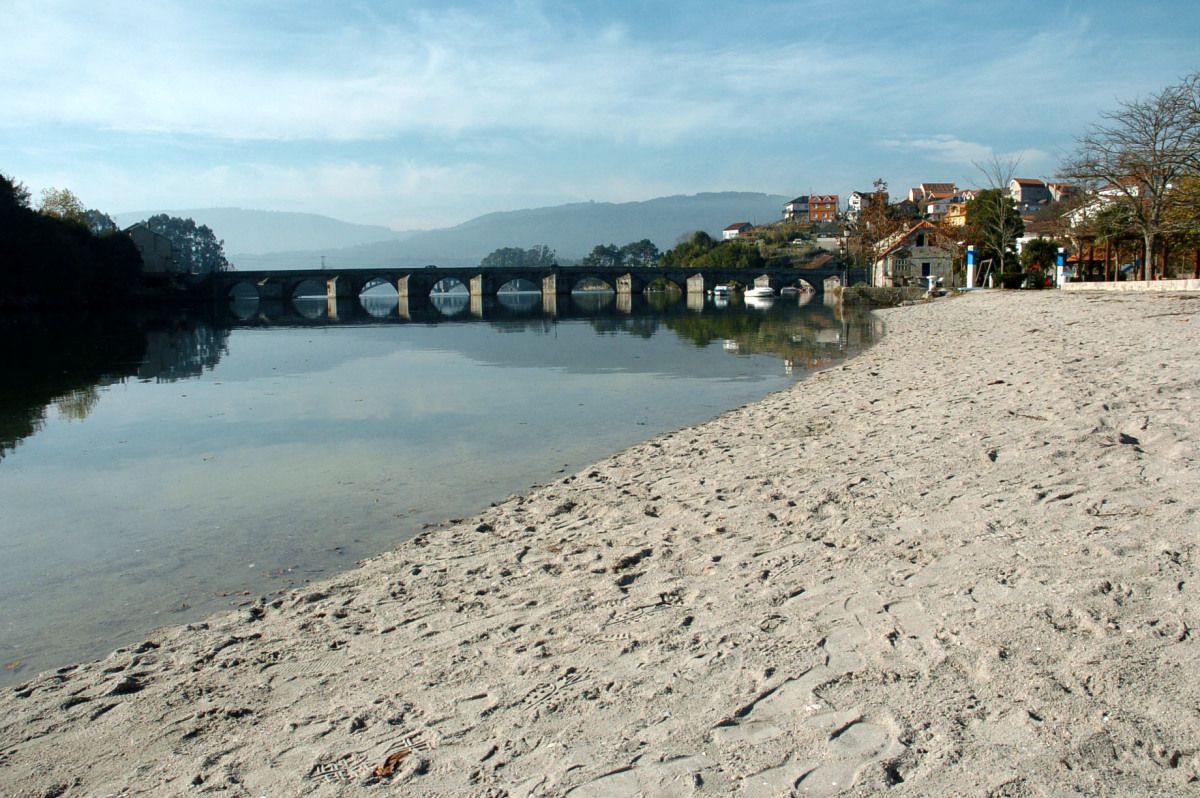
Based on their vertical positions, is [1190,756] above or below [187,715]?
above

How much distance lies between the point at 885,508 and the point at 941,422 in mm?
3823

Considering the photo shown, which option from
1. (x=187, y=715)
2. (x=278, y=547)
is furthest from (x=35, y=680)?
(x=278, y=547)

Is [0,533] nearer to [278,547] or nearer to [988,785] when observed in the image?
[278,547]

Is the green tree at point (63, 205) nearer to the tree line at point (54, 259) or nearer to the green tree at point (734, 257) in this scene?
the tree line at point (54, 259)

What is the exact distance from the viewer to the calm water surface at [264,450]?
820 cm

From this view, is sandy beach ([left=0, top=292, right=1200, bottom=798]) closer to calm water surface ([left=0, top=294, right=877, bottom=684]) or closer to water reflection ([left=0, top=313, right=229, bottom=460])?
calm water surface ([left=0, top=294, right=877, bottom=684])

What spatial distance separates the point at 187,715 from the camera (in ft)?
16.4

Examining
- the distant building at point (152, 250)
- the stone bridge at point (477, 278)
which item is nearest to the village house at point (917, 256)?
the stone bridge at point (477, 278)

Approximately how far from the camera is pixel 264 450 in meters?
14.9

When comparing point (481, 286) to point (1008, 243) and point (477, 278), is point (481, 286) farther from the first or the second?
point (1008, 243)

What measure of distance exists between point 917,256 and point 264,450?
72.2 meters

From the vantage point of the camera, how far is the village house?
76.6m

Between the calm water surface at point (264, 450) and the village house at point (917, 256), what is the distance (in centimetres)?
4472

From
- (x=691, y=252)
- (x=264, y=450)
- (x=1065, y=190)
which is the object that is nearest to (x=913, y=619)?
(x=264, y=450)
